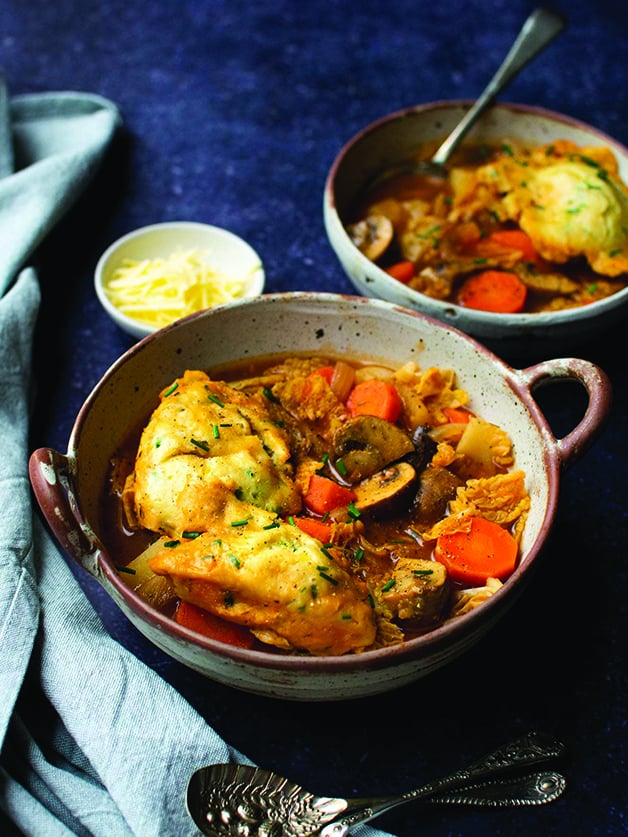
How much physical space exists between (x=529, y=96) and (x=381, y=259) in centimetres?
204

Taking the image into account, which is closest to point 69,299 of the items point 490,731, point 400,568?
point 400,568

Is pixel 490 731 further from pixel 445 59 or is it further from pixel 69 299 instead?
pixel 445 59

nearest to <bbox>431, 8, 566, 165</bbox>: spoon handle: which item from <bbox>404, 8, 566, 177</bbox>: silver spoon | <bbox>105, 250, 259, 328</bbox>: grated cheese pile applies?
<bbox>404, 8, 566, 177</bbox>: silver spoon

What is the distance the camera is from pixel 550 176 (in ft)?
13.2

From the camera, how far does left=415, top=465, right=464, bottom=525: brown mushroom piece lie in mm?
2877

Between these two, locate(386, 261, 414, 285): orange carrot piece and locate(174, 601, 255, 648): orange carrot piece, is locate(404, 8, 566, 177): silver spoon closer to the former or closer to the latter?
locate(386, 261, 414, 285): orange carrot piece

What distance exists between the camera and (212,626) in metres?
2.52

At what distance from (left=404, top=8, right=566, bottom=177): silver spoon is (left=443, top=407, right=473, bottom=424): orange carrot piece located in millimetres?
1597

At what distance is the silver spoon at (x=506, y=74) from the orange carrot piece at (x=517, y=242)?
0.55 m

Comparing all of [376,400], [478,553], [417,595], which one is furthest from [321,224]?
[417,595]

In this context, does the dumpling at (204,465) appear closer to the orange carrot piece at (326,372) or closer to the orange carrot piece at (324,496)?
the orange carrot piece at (324,496)

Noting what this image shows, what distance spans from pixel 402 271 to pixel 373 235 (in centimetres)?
A: 23

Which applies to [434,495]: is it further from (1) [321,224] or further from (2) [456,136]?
(2) [456,136]

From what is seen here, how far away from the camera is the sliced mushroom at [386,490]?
2846mm
